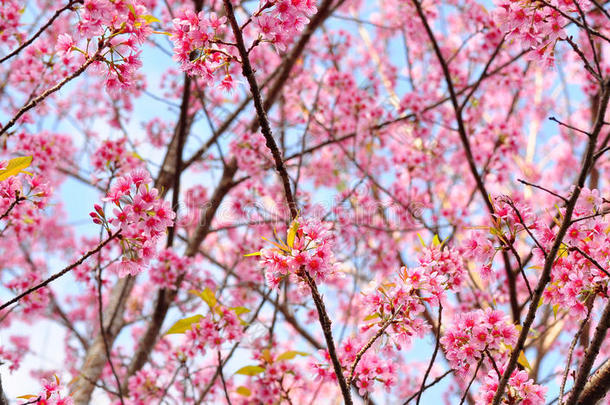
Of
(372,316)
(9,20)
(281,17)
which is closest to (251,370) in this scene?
(372,316)

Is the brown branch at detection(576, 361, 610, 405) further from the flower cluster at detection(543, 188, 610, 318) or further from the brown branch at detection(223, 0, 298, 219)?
the brown branch at detection(223, 0, 298, 219)

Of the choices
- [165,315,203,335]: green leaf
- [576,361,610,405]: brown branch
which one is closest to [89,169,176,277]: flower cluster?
[165,315,203,335]: green leaf

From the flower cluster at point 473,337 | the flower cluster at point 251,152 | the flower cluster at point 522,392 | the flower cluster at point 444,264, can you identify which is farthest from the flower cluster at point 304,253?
the flower cluster at point 251,152

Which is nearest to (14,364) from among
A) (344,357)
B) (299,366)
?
(299,366)

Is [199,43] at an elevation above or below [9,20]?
below

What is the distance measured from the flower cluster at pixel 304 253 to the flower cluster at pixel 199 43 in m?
0.67

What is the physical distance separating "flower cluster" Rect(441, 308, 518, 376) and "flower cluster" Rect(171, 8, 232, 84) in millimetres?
1410

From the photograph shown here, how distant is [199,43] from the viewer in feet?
6.04

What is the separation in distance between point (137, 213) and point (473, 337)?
1419 millimetres

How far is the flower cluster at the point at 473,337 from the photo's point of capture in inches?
78.7

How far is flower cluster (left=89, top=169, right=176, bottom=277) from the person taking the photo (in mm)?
1778

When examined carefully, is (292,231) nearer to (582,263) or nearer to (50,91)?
(50,91)

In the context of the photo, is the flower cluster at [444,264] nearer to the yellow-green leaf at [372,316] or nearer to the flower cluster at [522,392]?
the yellow-green leaf at [372,316]

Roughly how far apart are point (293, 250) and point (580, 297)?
4.14 feet
